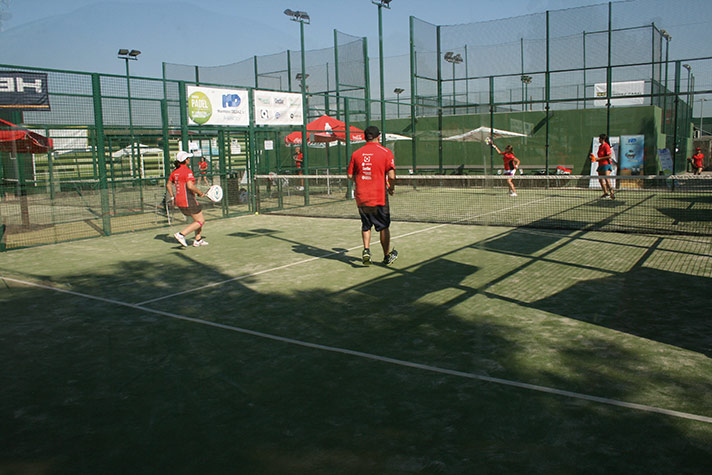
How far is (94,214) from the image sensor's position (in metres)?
16.1

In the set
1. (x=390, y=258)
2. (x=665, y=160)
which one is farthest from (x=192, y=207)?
(x=665, y=160)

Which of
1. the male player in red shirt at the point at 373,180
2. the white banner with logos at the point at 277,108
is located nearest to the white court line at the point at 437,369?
the male player in red shirt at the point at 373,180

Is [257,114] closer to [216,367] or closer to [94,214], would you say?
[94,214]

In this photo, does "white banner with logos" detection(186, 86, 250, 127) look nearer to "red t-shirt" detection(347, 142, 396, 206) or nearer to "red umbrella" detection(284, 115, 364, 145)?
"red umbrella" detection(284, 115, 364, 145)

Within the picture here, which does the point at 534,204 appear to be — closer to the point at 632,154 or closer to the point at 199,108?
the point at 199,108

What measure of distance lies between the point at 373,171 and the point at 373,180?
118mm

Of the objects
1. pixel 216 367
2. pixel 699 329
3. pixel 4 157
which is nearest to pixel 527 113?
pixel 4 157

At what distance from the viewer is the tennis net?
1121cm

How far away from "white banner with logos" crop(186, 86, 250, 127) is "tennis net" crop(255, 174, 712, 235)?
1607 mm

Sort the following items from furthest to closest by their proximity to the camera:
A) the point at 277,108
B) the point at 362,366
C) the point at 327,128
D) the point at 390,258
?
the point at 327,128 < the point at 277,108 < the point at 390,258 < the point at 362,366

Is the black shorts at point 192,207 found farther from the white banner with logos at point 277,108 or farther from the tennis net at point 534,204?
the white banner with logos at point 277,108

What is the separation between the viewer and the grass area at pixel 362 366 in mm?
3078

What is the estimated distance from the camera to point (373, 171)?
25.2 ft

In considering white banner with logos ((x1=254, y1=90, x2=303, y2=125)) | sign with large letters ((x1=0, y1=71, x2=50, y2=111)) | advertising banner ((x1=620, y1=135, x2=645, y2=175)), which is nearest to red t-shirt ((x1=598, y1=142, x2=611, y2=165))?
advertising banner ((x1=620, y1=135, x2=645, y2=175))
